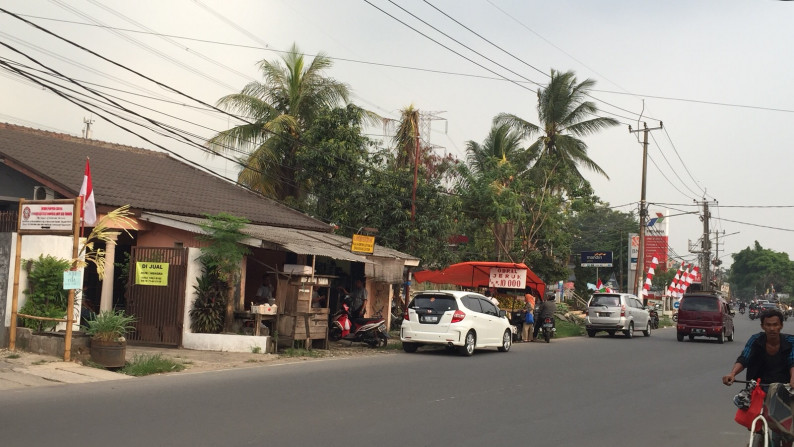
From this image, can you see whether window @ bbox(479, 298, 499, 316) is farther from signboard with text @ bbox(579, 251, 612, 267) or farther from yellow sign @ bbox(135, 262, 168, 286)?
signboard with text @ bbox(579, 251, 612, 267)

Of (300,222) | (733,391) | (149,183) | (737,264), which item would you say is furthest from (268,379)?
(737,264)

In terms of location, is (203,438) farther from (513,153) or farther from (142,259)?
(513,153)

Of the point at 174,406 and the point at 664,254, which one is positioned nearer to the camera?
the point at 174,406

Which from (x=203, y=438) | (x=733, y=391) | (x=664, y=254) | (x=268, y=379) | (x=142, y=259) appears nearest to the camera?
(x=203, y=438)

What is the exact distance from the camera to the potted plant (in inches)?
Result: 550

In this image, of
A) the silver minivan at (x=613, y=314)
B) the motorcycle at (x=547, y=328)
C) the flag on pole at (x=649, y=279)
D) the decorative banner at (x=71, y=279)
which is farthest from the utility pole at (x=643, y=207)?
the decorative banner at (x=71, y=279)

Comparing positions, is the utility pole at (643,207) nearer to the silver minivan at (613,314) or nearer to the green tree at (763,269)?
the silver minivan at (613,314)

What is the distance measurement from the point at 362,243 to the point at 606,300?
43.3 feet

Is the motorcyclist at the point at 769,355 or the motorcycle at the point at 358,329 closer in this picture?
the motorcyclist at the point at 769,355

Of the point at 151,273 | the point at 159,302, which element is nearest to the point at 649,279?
the point at 159,302

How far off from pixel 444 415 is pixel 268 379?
4112 millimetres

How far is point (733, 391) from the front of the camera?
1450 centimetres

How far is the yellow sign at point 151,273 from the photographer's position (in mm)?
18266

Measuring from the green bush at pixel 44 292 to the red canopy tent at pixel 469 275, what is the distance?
16416mm
